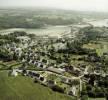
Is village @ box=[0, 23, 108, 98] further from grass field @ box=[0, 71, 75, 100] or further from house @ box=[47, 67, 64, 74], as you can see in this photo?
grass field @ box=[0, 71, 75, 100]

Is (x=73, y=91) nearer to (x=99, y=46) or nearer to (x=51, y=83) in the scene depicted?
(x=51, y=83)

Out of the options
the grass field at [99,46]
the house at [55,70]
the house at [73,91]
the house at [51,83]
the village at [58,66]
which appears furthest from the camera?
the grass field at [99,46]

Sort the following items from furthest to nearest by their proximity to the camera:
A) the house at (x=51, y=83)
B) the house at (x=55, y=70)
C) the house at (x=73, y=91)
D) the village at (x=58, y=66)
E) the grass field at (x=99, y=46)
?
the grass field at (x=99, y=46) → the house at (x=55, y=70) → the village at (x=58, y=66) → the house at (x=51, y=83) → the house at (x=73, y=91)

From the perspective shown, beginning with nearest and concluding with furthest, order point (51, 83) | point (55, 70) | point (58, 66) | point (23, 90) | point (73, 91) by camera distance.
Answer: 1. point (73, 91)
2. point (23, 90)
3. point (51, 83)
4. point (55, 70)
5. point (58, 66)

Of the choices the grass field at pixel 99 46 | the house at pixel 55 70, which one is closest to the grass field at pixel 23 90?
the house at pixel 55 70

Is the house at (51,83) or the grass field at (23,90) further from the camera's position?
the house at (51,83)

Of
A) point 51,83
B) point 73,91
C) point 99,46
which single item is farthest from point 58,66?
point 99,46

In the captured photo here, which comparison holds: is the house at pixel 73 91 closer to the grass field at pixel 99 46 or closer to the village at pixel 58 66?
the village at pixel 58 66

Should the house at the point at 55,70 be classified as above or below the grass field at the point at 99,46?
above

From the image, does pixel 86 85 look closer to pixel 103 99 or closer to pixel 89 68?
pixel 103 99
